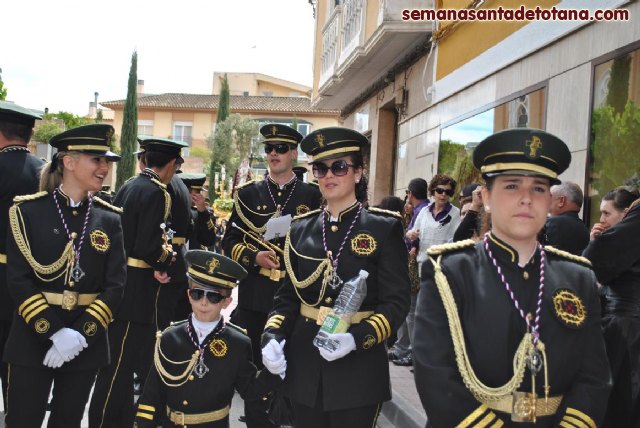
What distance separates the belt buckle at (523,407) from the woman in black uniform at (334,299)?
1.07 metres

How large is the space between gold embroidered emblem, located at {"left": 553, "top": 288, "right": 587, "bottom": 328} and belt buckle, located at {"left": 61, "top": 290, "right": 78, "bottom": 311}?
10.0ft

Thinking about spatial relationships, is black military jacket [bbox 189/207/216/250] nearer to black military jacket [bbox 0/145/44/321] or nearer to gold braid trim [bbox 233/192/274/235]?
gold braid trim [bbox 233/192/274/235]

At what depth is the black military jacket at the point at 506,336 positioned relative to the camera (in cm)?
308

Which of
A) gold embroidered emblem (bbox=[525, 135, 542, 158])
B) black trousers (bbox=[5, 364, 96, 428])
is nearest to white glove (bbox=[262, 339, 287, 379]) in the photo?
black trousers (bbox=[5, 364, 96, 428])

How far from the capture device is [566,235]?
622cm

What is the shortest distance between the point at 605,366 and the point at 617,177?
4.99 meters

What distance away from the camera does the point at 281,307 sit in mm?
4520

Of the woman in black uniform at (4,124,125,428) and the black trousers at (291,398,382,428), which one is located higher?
the woman in black uniform at (4,124,125,428)

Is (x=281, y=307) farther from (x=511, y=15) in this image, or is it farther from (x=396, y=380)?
(x=511, y=15)

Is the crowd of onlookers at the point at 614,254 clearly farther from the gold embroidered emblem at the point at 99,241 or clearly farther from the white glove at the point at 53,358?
the white glove at the point at 53,358

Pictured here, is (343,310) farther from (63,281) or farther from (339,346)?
(63,281)

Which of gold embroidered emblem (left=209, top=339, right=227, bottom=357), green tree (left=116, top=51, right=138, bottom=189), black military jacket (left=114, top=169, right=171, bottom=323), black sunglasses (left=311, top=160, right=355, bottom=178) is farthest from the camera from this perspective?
green tree (left=116, top=51, right=138, bottom=189)

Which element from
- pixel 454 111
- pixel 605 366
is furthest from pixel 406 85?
pixel 605 366

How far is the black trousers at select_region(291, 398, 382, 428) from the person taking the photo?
4.18 metres
